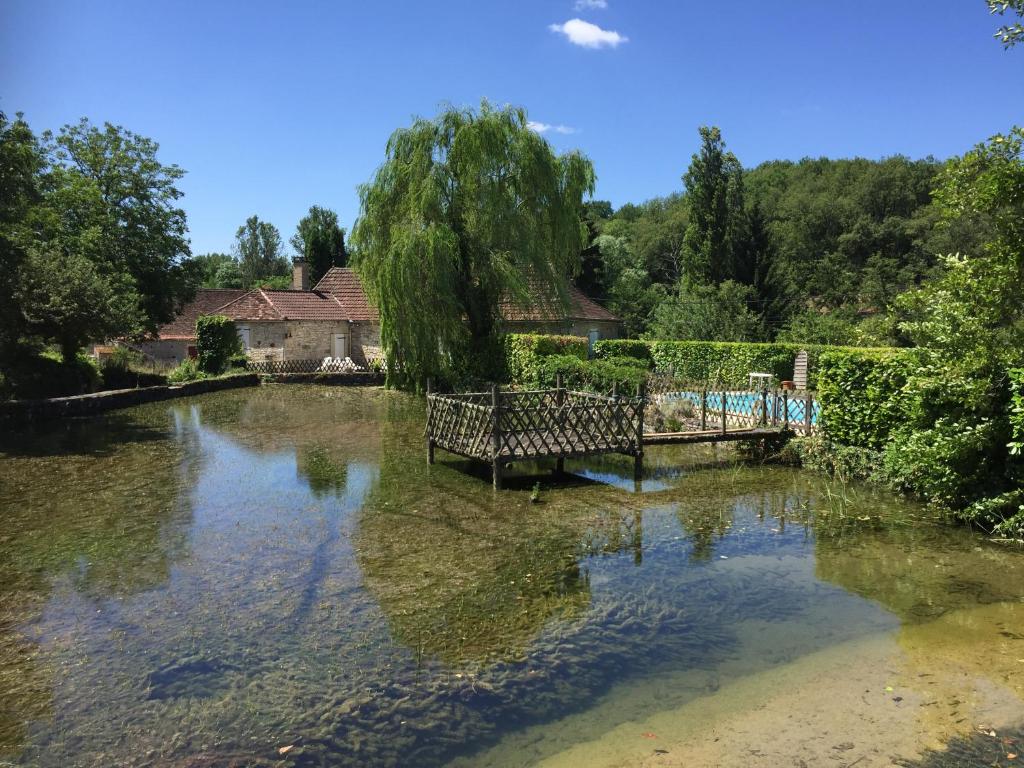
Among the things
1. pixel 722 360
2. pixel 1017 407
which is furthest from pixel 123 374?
pixel 1017 407

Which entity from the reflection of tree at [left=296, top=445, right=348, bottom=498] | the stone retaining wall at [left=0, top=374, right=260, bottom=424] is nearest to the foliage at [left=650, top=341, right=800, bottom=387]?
the reflection of tree at [left=296, top=445, right=348, bottom=498]

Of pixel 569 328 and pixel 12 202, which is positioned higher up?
pixel 12 202

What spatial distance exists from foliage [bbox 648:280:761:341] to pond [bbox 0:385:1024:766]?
21.3 m

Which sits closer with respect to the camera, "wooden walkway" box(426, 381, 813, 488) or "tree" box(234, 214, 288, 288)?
"wooden walkway" box(426, 381, 813, 488)

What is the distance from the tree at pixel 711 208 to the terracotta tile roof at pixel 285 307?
68.7ft

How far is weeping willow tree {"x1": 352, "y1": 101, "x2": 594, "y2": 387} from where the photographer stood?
2286 centimetres

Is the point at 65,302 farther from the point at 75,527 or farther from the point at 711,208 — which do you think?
the point at 711,208

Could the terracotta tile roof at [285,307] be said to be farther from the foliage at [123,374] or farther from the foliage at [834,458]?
the foliage at [834,458]

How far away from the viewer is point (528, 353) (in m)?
24.0

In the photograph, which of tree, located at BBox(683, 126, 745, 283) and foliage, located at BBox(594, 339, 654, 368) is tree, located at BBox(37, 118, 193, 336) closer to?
foliage, located at BBox(594, 339, 654, 368)

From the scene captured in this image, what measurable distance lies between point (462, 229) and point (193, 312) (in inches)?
1019

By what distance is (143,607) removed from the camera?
A: 24.9ft

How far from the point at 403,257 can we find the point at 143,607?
15978 mm

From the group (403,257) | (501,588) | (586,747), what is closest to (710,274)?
(403,257)
